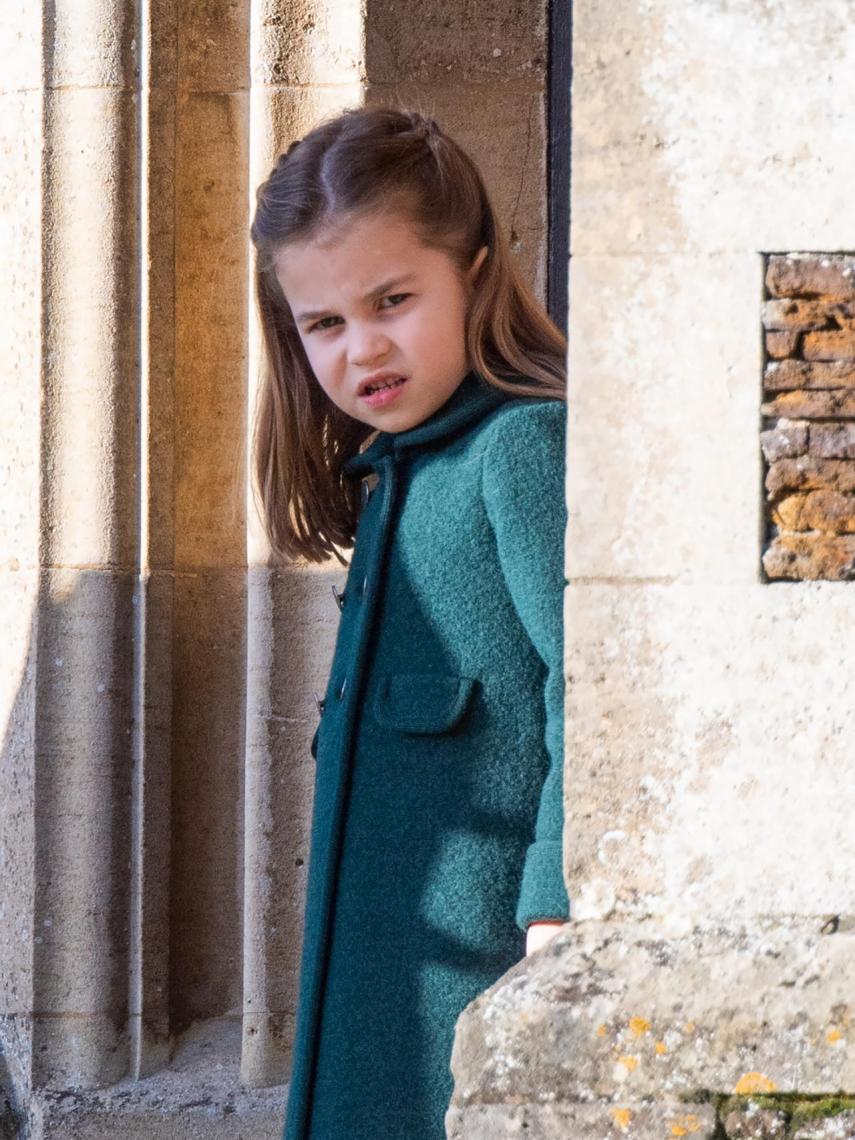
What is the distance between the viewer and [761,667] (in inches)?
66.7

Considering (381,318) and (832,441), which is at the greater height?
(381,318)

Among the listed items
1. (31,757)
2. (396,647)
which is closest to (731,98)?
(396,647)

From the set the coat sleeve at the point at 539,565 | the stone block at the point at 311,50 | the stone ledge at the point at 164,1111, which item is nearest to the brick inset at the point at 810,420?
the coat sleeve at the point at 539,565

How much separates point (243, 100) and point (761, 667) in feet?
6.35

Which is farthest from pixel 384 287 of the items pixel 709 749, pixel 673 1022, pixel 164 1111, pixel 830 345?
pixel 164 1111

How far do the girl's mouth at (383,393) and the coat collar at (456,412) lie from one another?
5cm

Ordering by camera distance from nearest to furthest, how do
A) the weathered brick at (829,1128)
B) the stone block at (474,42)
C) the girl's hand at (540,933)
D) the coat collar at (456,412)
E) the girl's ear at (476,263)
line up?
the weathered brick at (829,1128) → the girl's hand at (540,933) → the coat collar at (456,412) → the girl's ear at (476,263) → the stone block at (474,42)

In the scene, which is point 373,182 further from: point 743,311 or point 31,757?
point 31,757

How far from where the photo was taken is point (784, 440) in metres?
1.69

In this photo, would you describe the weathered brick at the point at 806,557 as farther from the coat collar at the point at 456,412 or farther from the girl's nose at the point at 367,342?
the girl's nose at the point at 367,342

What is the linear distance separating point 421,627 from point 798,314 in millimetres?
553

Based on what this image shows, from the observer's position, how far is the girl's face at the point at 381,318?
2.02 metres

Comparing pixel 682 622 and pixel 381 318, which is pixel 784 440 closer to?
pixel 682 622

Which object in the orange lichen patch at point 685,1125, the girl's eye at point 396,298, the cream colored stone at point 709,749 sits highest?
the girl's eye at point 396,298
